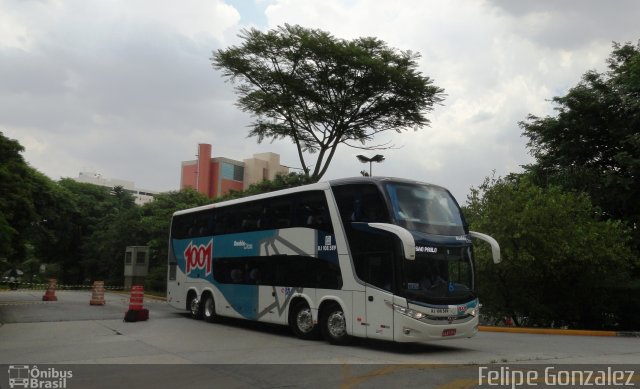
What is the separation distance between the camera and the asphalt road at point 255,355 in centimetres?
880

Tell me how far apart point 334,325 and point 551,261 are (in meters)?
9.22

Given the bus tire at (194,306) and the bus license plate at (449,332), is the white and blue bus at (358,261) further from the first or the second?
the bus tire at (194,306)

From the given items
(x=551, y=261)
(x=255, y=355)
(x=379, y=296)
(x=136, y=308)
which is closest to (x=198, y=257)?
(x=136, y=308)

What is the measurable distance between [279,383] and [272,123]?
22.0 meters

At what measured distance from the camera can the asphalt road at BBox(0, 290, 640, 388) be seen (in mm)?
8797

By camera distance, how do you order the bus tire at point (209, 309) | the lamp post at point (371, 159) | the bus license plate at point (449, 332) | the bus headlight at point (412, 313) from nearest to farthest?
the bus headlight at point (412, 313)
the bus license plate at point (449, 332)
the bus tire at point (209, 309)
the lamp post at point (371, 159)

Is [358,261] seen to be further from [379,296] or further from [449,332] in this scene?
[449,332]

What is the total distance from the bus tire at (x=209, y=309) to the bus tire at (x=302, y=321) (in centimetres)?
462

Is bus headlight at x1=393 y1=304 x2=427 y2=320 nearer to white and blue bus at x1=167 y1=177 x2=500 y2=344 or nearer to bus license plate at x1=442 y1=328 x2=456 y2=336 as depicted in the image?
white and blue bus at x1=167 y1=177 x2=500 y2=344

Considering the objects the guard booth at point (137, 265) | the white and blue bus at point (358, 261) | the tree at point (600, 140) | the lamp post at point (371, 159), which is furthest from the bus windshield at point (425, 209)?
the guard booth at point (137, 265)

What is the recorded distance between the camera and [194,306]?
19.6m

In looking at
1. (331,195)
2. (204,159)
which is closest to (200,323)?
(331,195)

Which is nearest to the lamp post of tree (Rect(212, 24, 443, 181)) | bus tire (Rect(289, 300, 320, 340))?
tree (Rect(212, 24, 443, 181))

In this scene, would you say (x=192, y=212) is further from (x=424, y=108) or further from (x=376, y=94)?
(x=424, y=108)
